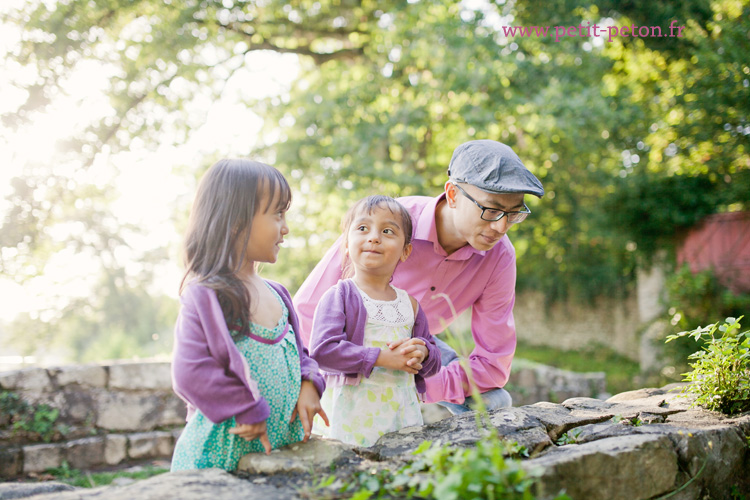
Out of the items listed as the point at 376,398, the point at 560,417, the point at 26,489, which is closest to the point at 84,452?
the point at 26,489

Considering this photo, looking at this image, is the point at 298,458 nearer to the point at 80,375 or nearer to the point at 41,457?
the point at 41,457

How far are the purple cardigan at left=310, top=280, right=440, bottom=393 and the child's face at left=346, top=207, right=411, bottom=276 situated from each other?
13 centimetres

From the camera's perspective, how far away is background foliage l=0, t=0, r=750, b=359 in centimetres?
757

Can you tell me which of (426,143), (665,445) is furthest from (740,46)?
(665,445)

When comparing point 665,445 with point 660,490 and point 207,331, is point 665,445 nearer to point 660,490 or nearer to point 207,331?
point 660,490

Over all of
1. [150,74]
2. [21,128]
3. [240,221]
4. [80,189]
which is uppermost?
[150,74]

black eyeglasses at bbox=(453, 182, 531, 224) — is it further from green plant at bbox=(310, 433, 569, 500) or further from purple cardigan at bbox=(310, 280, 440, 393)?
green plant at bbox=(310, 433, 569, 500)

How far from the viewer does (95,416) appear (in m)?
4.82

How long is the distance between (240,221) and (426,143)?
8849mm

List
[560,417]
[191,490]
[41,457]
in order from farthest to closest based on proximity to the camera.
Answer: [41,457]
[560,417]
[191,490]

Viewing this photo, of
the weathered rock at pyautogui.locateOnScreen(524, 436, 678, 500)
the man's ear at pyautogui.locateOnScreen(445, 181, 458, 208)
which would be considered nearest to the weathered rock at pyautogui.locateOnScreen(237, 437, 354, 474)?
the weathered rock at pyautogui.locateOnScreen(524, 436, 678, 500)

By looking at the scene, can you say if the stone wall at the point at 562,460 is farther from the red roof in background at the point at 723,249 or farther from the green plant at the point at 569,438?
the red roof in background at the point at 723,249

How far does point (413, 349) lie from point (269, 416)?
1.98 feet

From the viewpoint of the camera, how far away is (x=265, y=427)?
1719 mm
